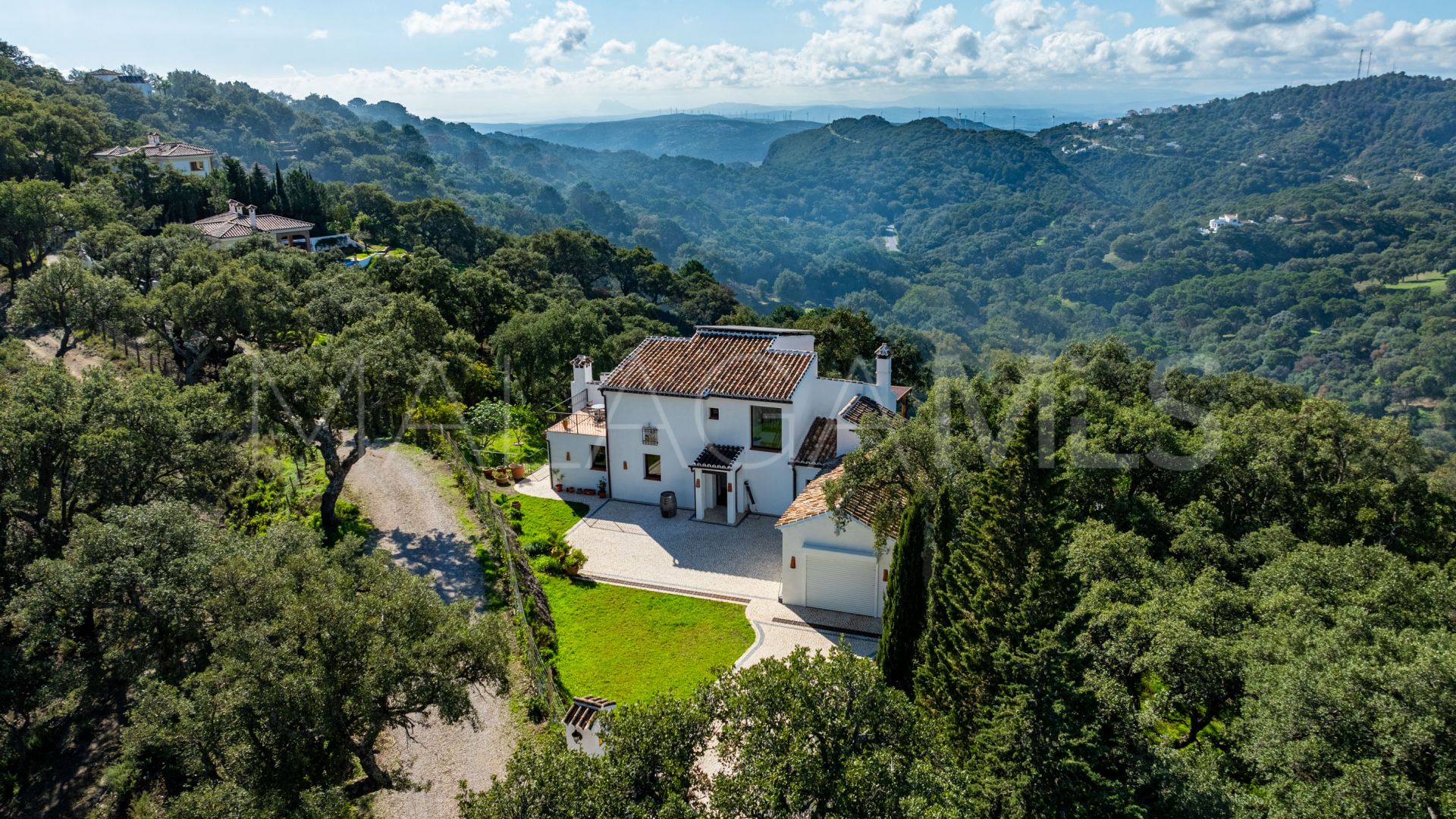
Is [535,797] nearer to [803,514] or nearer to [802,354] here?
[803,514]

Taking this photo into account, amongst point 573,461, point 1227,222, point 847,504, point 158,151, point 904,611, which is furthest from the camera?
point 1227,222

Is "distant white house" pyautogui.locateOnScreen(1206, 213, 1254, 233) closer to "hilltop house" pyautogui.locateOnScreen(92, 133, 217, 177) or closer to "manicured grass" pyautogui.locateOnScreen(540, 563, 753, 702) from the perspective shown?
"hilltop house" pyautogui.locateOnScreen(92, 133, 217, 177)

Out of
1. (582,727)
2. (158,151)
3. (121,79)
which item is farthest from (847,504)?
(121,79)

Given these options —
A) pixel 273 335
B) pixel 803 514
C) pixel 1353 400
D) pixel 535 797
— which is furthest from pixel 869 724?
pixel 1353 400

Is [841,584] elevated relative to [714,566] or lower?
elevated

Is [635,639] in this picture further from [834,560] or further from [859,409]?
[859,409]

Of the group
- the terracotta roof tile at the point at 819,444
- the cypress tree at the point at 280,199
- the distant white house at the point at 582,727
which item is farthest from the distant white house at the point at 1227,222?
the distant white house at the point at 582,727
